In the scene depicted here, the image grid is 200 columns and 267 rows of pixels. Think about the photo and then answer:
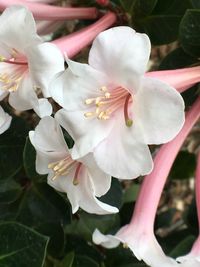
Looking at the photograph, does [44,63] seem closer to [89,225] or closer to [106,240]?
[106,240]

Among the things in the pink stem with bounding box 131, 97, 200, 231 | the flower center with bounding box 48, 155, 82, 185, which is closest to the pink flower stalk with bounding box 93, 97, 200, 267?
the pink stem with bounding box 131, 97, 200, 231

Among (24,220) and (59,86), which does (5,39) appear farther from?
(24,220)

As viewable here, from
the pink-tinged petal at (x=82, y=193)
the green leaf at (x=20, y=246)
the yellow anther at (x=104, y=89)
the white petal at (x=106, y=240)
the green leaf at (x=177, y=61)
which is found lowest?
the white petal at (x=106, y=240)

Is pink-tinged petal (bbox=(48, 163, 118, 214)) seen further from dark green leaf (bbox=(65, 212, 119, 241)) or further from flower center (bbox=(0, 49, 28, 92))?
dark green leaf (bbox=(65, 212, 119, 241))

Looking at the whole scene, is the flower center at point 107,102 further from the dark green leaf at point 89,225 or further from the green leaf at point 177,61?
the dark green leaf at point 89,225

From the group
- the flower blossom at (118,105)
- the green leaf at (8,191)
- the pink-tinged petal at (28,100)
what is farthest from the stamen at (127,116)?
the green leaf at (8,191)

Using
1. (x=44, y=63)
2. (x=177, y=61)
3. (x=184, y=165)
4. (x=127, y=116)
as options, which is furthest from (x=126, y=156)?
(x=184, y=165)

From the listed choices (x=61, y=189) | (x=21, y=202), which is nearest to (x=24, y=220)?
(x=21, y=202)
